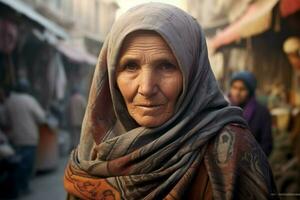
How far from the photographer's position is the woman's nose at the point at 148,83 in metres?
1.42

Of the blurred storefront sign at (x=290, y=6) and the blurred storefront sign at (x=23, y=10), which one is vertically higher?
the blurred storefront sign at (x=290, y=6)

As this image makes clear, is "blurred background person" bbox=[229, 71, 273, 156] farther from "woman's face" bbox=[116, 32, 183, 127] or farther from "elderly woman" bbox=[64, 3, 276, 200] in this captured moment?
"woman's face" bbox=[116, 32, 183, 127]

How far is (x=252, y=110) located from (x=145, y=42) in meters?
2.79

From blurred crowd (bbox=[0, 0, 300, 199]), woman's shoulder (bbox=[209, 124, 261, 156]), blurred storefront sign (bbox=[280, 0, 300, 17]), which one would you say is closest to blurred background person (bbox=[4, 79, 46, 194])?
A: blurred crowd (bbox=[0, 0, 300, 199])

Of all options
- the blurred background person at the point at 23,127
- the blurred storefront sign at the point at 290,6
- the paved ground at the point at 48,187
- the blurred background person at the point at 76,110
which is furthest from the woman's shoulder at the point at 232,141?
the blurred background person at the point at 76,110

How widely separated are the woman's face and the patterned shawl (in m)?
0.03

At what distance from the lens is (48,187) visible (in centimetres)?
702

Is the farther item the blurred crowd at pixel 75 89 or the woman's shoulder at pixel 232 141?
the blurred crowd at pixel 75 89

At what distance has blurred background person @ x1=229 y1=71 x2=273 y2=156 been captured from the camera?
3.95 m

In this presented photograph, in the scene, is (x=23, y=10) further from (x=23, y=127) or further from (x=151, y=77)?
(x=151, y=77)

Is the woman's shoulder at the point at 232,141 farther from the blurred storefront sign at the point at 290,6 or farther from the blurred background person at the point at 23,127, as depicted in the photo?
the blurred background person at the point at 23,127

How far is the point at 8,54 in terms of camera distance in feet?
21.9

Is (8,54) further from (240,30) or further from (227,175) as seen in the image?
(227,175)

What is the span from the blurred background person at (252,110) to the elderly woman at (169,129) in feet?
8.18
